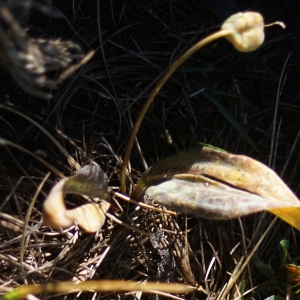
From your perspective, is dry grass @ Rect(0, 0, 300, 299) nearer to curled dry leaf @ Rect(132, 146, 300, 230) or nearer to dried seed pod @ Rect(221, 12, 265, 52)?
curled dry leaf @ Rect(132, 146, 300, 230)

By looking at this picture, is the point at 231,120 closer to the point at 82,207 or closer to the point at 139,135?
the point at 139,135

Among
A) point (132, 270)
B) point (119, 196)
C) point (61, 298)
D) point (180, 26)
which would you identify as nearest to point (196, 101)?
point (180, 26)

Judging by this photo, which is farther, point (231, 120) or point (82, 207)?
point (231, 120)

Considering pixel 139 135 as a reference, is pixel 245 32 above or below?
above

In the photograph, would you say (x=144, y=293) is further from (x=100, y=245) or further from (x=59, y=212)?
(x=59, y=212)

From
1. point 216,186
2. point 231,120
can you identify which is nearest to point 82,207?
point 216,186

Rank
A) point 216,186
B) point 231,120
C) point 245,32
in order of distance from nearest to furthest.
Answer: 1. point 245,32
2. point 216,186
3. point 231,120

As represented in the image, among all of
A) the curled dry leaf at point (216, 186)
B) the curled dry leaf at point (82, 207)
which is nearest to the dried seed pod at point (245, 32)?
the curled dry leaf at point (216, 186)
